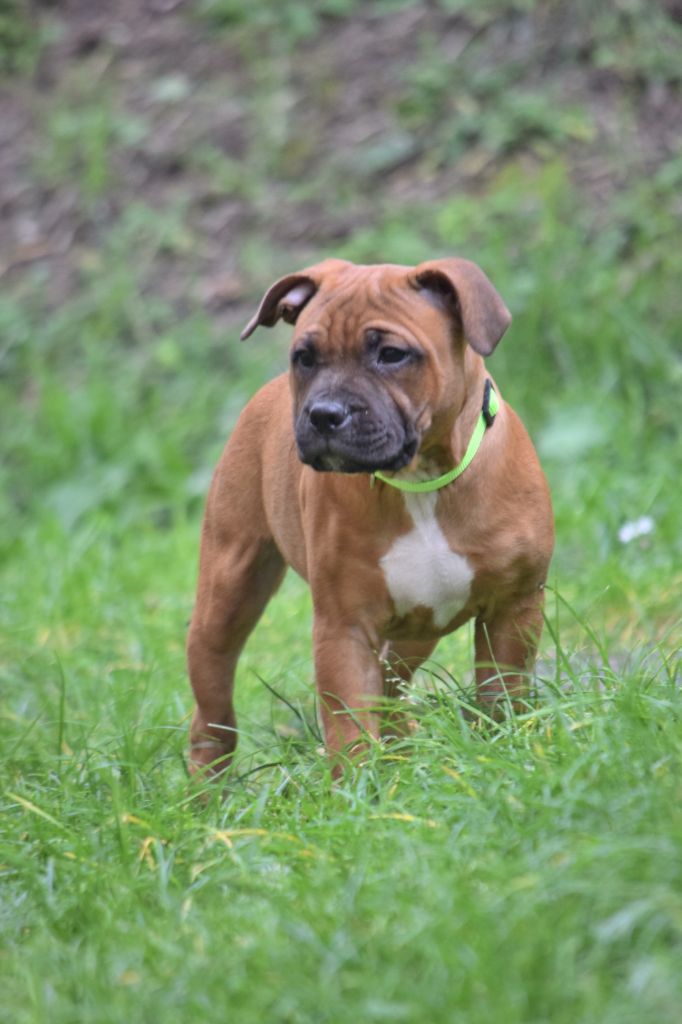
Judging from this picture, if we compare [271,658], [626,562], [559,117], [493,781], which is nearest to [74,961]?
[493,781]

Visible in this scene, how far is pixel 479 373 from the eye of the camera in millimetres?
4457

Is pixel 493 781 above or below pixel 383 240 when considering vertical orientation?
above

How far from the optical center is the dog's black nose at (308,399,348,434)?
3.98 metres

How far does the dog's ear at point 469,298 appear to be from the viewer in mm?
4059

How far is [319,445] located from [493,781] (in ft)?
3.39

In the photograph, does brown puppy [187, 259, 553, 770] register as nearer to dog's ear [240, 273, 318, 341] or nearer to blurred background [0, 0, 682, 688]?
dog's ear [240, 273, 318, 341]

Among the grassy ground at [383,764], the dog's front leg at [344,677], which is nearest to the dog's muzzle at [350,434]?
the dog's front leg at [344,677]

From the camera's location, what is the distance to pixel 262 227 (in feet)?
33.0

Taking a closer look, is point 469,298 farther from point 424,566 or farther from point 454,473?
point 424,566

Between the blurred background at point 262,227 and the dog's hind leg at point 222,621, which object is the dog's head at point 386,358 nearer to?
the dog's hind leg at point 222,621

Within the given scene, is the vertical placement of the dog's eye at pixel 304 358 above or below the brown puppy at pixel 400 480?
above

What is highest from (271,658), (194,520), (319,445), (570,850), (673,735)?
(319,445)

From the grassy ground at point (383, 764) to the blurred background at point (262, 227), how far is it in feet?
0.10

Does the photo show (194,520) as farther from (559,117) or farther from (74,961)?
(74,961)
